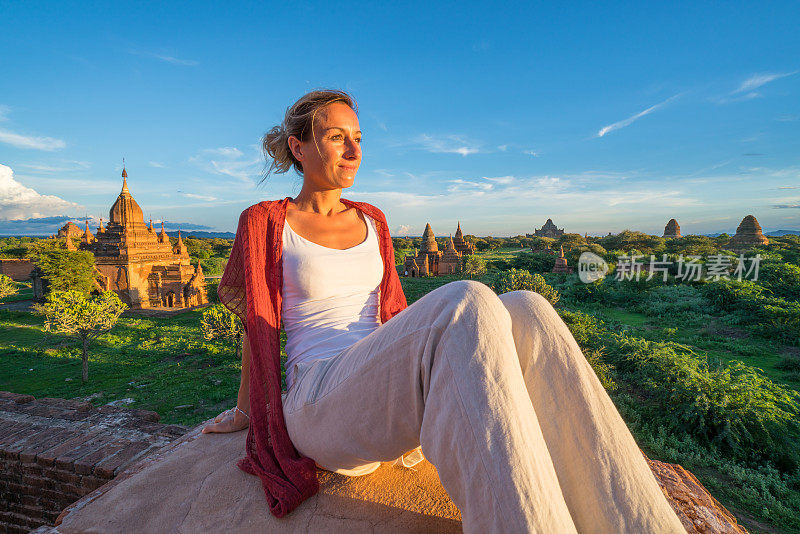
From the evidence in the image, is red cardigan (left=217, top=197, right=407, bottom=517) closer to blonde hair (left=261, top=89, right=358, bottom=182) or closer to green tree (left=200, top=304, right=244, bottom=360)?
blonde hair (left=261, top=89, right=358, bottom=182)

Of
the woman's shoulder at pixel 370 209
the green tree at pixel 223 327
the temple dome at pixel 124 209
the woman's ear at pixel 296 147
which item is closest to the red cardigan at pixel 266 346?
the woman's ear at pixel 296 147

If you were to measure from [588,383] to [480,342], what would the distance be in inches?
13.2

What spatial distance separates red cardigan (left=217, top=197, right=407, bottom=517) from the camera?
135cm

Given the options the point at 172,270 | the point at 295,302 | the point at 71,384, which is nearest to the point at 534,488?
the point at 295,302

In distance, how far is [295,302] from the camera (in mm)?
1647

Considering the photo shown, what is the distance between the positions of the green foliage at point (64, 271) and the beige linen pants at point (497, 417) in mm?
22664

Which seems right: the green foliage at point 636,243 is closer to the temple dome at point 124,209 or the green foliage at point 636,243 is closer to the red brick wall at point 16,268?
the temple dome at point 124,209

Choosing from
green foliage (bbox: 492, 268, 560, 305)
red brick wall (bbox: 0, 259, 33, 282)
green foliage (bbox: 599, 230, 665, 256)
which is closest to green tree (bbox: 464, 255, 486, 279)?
green foliage (bbox: 492, 268, 560, 305)

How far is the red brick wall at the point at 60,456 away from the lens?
2119 millimetres

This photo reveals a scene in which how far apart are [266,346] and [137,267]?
23.0 metres

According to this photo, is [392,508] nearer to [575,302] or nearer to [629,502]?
[629,502]

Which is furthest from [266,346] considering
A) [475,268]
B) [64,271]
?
[475,268]

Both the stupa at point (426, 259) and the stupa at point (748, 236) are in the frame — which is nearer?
the stupa at point (426, 259)

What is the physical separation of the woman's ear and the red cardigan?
211 millimetres
